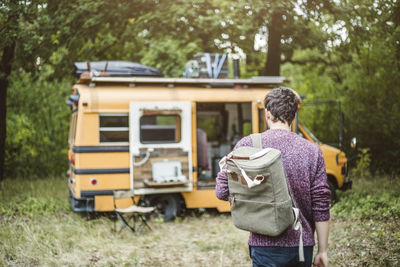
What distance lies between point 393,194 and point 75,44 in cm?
774

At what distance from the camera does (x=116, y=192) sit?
8055 mm

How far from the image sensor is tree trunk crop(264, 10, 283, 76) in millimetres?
8889

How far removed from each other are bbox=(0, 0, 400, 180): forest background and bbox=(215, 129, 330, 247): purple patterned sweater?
3.89 metres

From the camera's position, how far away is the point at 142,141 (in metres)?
8.66

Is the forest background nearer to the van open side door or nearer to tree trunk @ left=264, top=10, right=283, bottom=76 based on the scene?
tree trunk @ left=264, top=10, right=283, bottom=76

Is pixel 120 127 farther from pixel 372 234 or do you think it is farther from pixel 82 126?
pixel 372 234

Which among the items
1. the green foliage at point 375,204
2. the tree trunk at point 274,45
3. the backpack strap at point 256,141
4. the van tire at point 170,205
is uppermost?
the tree trunk at point 274,45

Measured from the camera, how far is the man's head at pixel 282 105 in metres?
2.73

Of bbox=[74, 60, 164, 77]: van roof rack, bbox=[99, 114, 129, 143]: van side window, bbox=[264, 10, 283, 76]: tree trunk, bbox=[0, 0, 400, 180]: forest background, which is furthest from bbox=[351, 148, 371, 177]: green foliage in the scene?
bbox=[99, 114, 129, 143]: van side window

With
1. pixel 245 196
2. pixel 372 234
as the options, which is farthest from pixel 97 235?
pixel 245 196

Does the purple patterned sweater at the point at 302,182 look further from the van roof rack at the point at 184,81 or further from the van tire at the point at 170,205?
the van tire at the point at 170,205

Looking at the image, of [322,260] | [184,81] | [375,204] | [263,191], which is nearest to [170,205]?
[184,81]

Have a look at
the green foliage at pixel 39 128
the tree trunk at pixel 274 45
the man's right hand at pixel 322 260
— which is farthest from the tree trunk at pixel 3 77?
the man's right hand at pixel 322 260

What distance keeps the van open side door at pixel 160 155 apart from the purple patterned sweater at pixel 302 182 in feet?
19.4
